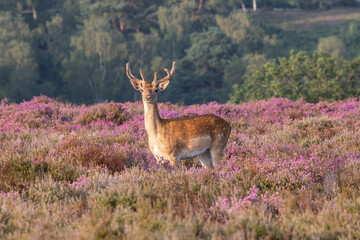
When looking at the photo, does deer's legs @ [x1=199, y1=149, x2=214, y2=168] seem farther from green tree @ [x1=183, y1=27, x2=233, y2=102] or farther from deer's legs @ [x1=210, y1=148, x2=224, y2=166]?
green tree @ [x1=183, y1=27, x2=233, y2=102]

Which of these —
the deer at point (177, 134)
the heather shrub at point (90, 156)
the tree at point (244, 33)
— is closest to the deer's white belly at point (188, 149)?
the deer at point (177, 134)

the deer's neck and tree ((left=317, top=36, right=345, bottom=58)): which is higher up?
the deer's neck

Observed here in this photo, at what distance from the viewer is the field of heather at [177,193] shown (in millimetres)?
4469

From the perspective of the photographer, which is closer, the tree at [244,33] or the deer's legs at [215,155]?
the deer's legs at [215,155]

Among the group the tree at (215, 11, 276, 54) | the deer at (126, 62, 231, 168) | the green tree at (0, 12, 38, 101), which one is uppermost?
the deer at (126, 62, 231, 168)

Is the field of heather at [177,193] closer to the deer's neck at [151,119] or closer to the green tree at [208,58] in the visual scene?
the deer's neck at [151,119]

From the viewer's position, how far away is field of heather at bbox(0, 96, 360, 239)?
447 cm

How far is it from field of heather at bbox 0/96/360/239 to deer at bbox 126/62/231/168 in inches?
12.7

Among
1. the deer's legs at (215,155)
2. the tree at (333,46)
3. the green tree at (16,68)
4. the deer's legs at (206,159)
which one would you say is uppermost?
the deer's legs at (215,155)

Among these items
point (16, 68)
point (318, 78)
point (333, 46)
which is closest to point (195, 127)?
point (318, 78)

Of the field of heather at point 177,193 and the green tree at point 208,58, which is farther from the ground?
the field of heather at point 177,193

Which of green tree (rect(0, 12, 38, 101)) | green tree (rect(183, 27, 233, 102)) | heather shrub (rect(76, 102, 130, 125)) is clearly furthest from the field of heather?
green tree (rect(183, 27, 233, 102))

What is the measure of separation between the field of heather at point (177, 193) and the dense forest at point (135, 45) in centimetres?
4310

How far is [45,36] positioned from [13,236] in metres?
68.2
